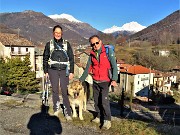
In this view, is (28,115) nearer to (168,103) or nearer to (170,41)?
(168,103)

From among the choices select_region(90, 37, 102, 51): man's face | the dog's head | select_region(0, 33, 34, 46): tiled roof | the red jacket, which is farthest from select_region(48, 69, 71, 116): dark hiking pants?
select_region(0, 33, 34, 46): tiled roof

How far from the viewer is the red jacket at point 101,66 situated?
4438mm

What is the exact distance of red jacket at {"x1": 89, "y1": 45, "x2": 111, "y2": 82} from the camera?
4438 mm

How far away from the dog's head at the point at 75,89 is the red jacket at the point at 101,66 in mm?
748

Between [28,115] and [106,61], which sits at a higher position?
[106,61]

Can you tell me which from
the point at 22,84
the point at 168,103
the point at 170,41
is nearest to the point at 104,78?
the point at 22,84

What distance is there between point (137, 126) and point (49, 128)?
5.72 feet

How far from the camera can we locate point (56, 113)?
5617 mm

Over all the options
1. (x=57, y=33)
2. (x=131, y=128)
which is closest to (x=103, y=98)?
(x=131, y=128)

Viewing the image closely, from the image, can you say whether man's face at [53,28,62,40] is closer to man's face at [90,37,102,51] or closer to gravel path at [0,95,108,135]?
man's face at [90,37,102,51]

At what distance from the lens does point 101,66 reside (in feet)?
14.7

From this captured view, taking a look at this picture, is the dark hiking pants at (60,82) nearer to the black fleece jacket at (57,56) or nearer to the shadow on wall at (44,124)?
the black fleece jacket at (57,56)

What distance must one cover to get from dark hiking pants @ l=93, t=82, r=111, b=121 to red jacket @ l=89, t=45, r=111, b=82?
123 mm

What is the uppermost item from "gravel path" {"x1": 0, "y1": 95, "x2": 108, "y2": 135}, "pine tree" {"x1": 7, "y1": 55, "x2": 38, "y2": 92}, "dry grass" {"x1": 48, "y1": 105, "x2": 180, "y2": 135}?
"dry grass" {"x1": 48, "y1": 105, "x2": 180, "y2": 135}
